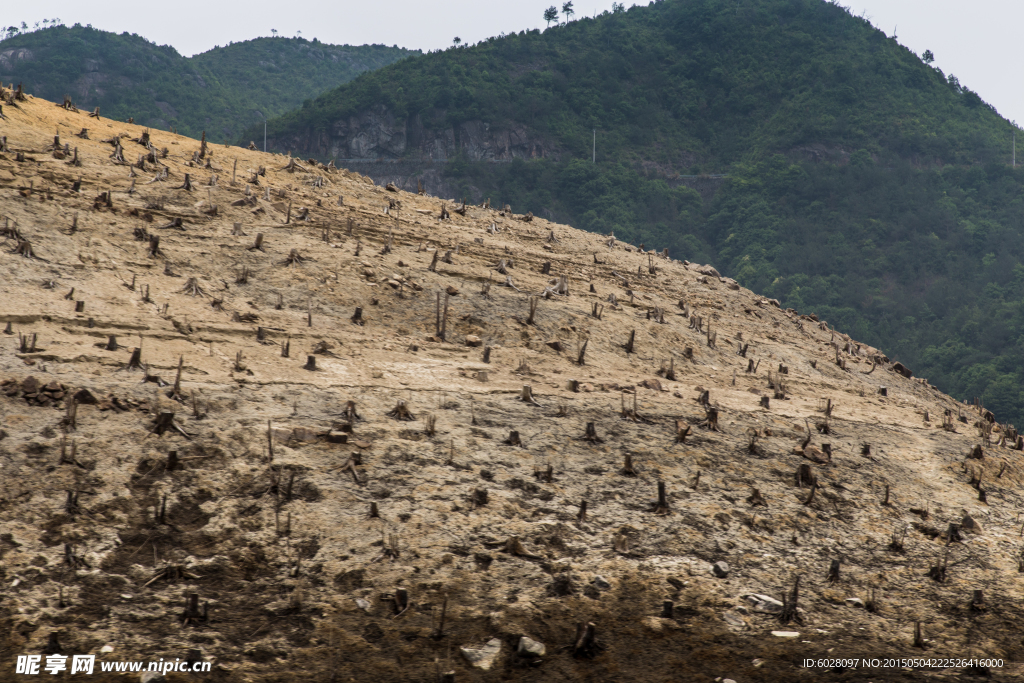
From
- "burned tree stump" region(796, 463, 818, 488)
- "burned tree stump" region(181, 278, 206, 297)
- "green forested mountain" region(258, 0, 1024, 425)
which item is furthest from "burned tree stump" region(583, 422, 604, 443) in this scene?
"green forested mountain" region(258, 0, 1024, 425)

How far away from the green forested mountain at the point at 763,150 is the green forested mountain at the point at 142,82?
9085 mm

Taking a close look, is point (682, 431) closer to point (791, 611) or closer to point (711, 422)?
point (711, 422)

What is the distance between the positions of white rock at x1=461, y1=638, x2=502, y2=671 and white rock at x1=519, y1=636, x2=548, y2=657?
0.21m

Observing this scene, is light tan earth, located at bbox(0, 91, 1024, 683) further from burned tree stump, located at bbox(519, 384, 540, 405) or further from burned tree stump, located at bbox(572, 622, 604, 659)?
burned tree stump, located at bbox(519, 384, 540, 405)

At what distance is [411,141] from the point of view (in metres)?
83.7

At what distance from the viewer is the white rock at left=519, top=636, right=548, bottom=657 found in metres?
7.69

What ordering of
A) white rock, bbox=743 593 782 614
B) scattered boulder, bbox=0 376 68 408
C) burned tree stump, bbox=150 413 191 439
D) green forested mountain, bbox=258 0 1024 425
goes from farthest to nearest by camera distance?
green forested mountain, bbox=258 0 1024 425, scattered boulder, bbox=0 376 68 408, burned tree stump, bbox=150 413 191 439, white rock, bbox=743 593 782 614

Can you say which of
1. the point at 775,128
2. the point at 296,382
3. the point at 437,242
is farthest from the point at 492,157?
the point at 296,382

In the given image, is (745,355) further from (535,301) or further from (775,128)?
(775,128)

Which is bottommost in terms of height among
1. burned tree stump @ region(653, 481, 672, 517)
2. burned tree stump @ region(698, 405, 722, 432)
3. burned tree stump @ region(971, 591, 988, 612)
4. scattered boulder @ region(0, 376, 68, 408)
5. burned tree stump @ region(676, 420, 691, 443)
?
burned tree stump @ region(971, 591, 988, 612)

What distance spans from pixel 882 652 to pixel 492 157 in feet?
266

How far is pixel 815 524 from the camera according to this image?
10.7m

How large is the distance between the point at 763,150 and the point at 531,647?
283 ft

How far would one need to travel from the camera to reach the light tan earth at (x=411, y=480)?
7.76 m
